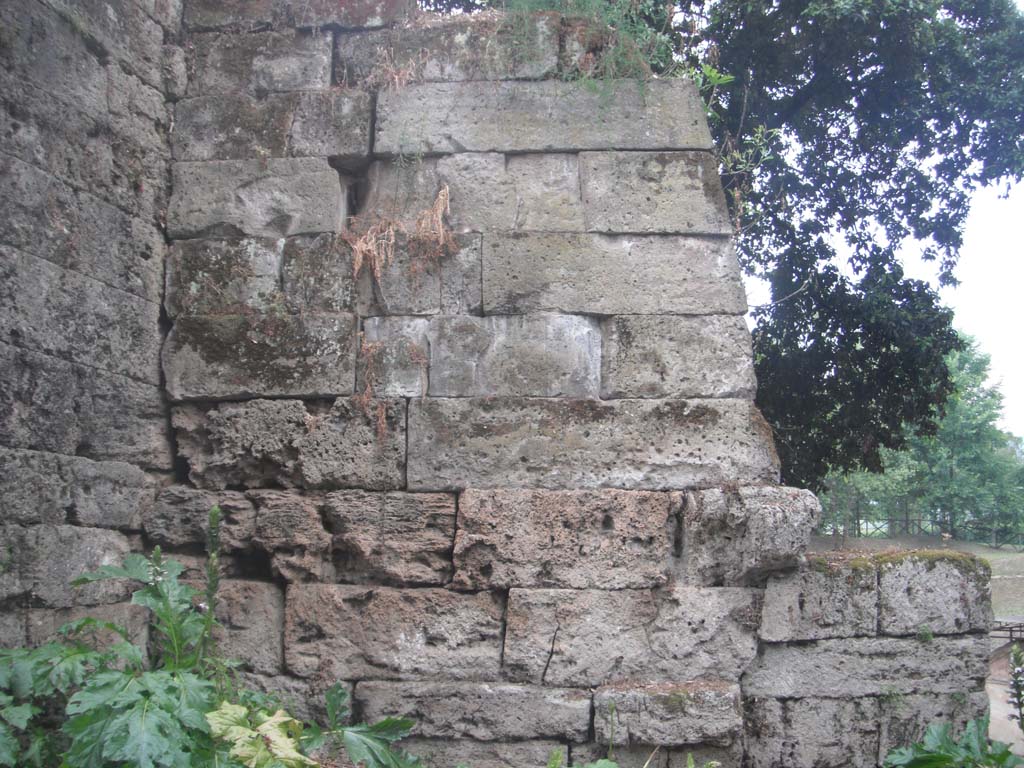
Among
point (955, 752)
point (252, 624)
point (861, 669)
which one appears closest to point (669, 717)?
point (861, 669)

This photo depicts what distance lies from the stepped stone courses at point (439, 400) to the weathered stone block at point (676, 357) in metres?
0.01

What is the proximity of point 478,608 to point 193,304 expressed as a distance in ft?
6.76

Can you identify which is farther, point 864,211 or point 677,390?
point 864,211

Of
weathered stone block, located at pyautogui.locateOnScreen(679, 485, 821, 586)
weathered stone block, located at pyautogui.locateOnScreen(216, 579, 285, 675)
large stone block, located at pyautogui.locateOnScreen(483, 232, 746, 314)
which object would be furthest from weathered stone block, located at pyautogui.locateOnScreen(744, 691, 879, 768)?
weathered stone block, located at pyautogui.locateOnScreen(216, 579, 285, 675)

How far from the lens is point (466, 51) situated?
16.2 ft

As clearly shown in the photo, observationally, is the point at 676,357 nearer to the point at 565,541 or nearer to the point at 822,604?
the point at 565,541

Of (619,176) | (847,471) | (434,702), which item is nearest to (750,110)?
(847,471)

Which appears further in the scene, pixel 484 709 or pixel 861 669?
pixel 861 669

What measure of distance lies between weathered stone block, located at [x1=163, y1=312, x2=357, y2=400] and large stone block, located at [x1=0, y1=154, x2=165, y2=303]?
343mm

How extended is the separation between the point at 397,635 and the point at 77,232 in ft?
7.59

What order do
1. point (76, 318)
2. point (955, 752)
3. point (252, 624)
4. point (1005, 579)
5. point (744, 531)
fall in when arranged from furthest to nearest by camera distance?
point (1005, 579) < point (252, 624) < point (744, 531) < point (76, 318) < point (955, 752)

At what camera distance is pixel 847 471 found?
35.0 ft

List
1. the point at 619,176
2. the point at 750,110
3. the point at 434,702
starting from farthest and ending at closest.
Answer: the point at 750,110
the point at 619,176
the point at 434,702

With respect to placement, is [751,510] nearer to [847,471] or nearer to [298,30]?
[298,30]
